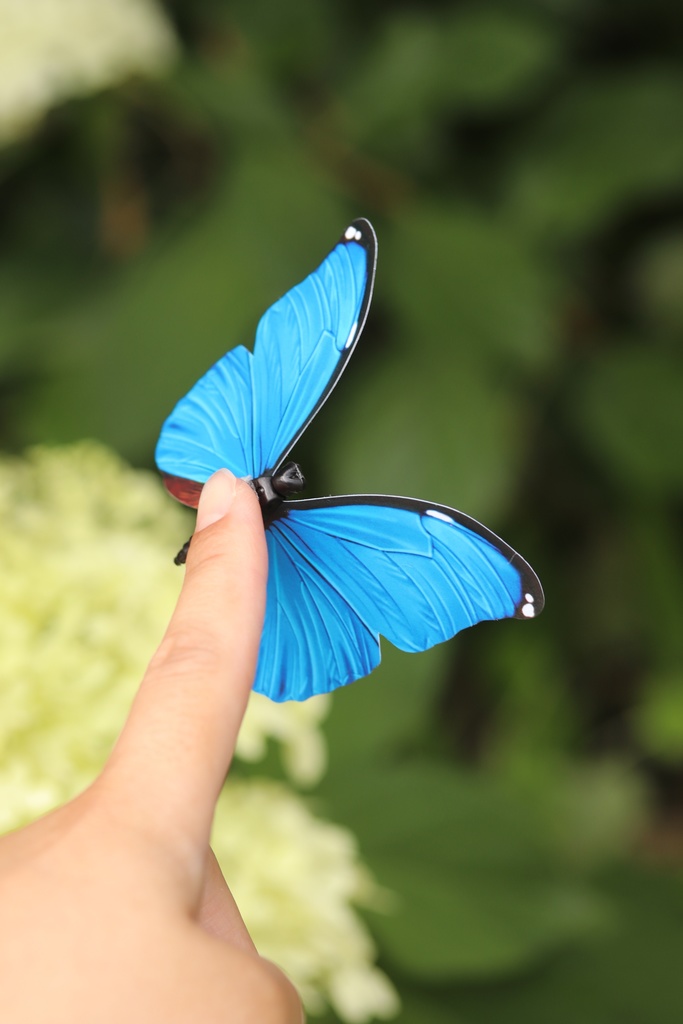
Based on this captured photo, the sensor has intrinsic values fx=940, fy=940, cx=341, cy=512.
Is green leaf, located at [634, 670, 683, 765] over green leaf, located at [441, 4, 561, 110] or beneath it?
beneath

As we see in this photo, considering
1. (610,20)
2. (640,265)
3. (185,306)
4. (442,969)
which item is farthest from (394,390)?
(610,20)

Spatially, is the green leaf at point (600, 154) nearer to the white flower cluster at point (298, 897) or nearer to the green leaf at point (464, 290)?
the green leaf at point (464, 290)

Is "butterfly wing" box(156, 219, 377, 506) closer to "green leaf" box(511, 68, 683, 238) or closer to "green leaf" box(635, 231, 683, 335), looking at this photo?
"green leaf" box(511, 68, 683, 238)

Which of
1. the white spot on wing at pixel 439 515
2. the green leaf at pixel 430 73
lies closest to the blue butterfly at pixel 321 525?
the white spot on wing at pixel 439 515

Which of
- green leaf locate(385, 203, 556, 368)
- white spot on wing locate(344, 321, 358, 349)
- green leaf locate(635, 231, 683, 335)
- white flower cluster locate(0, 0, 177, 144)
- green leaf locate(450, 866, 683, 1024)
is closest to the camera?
white spot on wing locate(344, 321, 358, 349)

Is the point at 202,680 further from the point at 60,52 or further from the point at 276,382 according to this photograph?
the point at 60,52

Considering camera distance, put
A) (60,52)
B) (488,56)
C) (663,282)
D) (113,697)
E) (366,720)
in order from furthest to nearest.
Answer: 1. (663,282)
2. (488,56)
3. (60,52)
4. (366,720)
5. (113,697)

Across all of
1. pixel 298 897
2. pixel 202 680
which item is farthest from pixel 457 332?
pixel 202 680

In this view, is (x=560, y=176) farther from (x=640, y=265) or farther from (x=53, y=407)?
(x=53, y=407)

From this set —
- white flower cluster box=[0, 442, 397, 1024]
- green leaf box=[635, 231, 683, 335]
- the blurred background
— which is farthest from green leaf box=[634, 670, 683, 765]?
white flower cluster box=[0, 442, 397, 1024]
